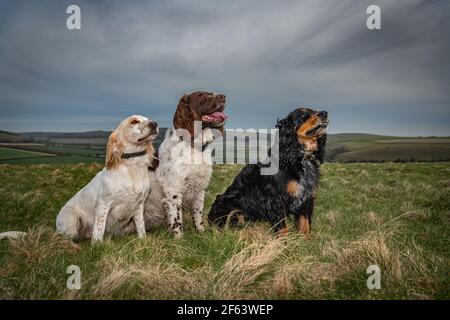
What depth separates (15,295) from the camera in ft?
11.2

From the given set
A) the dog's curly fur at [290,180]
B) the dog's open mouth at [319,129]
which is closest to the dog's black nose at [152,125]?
the dog's curly fur at [290,180]

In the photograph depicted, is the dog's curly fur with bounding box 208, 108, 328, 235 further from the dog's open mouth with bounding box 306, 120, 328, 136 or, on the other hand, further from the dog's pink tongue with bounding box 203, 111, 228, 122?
the dog's pink tongue with bounding box 203, 111, 228, 122

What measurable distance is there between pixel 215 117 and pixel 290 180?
136 cm

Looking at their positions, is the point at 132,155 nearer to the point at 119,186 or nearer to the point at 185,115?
the point at 119,186

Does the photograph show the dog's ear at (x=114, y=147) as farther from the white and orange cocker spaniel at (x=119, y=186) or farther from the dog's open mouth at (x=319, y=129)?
the dog's open mouth at (x=319, y=129)

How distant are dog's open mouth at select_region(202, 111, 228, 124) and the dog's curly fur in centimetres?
85

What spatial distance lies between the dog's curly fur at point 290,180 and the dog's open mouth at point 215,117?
2.77 feet

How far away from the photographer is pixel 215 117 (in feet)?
17.9

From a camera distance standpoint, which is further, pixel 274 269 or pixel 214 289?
pixel 274 269

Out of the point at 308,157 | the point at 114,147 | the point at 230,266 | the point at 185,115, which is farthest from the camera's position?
the point at 308,157

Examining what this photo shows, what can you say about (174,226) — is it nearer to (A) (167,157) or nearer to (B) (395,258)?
(A) (167,157)

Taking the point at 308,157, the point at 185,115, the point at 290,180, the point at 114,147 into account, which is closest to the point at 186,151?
the point at 185,115

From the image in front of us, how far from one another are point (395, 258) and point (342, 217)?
156 inches
